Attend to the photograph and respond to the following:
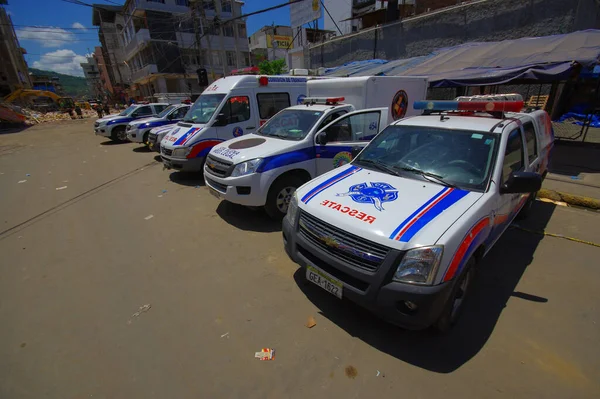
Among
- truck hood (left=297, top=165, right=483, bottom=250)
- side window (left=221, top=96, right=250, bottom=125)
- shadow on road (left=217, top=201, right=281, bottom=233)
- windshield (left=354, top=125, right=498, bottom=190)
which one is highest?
side window (left=221, top=96, right=250, bottom=125)

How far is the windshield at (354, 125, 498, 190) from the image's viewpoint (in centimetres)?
264

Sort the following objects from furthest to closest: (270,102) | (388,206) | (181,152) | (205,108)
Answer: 1. (270,102)
2. (205,108)
3. (181,152)
4. (388,206)

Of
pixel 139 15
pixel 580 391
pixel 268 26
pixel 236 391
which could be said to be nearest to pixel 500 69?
pixel 580 391

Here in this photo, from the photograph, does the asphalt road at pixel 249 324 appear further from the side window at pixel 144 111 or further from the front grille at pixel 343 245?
the side window at pixel 144 111

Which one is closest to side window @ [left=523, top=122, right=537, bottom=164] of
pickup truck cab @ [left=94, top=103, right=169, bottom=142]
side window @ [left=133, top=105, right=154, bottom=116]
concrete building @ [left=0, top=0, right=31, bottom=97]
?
A: pickup truck cab @ [left=94, top=103, right=169, bottom=142]

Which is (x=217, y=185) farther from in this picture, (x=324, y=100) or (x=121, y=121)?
(x=121, y=121)

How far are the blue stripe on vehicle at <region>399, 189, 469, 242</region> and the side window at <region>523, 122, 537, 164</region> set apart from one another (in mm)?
1814

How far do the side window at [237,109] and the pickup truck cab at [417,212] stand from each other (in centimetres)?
444

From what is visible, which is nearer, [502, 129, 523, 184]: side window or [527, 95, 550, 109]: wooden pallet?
[502, 129, 523, 184]: side window

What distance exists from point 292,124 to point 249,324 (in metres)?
3.61

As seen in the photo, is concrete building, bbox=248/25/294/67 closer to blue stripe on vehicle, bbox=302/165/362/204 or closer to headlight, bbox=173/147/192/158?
headlight, bbox=173/147/192/158

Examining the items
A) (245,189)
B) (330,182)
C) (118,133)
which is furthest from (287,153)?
(118,133)

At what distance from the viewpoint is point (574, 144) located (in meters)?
9.11

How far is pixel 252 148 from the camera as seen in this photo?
4531 millimetres
